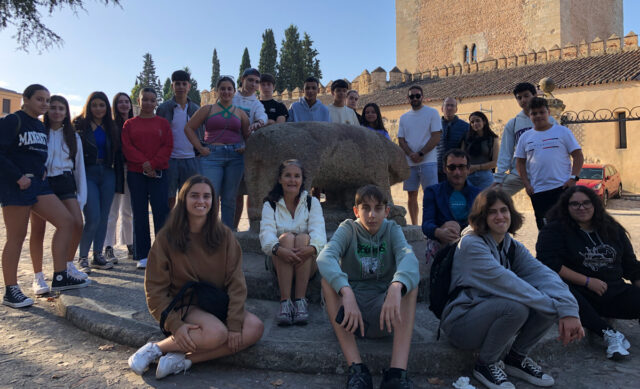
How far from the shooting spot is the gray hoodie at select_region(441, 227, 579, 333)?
7.52 feet

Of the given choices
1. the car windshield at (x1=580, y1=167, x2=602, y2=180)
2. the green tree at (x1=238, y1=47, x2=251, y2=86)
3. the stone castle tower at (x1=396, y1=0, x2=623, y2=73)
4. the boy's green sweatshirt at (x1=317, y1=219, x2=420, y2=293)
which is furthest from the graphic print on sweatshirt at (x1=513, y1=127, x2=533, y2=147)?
the green tree at (x1=238, y1=47, x2=251, y2=86)

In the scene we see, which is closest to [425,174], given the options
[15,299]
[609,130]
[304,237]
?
[304,237]

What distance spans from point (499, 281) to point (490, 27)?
26.8 metres

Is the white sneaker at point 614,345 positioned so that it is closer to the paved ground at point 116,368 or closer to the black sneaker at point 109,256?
the paved ground at point 116,368

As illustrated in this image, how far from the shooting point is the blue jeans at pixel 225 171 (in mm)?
4191

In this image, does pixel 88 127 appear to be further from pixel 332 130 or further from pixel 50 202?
pixel 332 130

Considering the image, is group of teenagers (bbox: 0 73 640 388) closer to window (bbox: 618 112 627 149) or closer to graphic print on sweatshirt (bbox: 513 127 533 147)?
graphic print on sweatshirt (bbox: 513 127 533 147)

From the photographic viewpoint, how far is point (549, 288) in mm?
2377

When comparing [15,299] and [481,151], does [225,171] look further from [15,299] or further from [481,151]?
[481,151]

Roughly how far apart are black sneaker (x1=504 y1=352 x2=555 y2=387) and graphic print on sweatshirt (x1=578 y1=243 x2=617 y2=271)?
0.89 meters

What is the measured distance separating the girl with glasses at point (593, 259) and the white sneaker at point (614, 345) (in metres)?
0.02

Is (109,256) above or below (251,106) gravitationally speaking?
below

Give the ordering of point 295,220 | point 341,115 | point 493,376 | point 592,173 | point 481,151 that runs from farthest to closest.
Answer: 1. point 592,173
2. point 341,115
3. point 481,151
4. point 295,220
5. point 493,376

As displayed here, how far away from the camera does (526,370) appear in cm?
243
